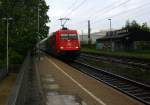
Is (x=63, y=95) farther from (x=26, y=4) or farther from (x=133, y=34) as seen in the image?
(x=133, y=34)

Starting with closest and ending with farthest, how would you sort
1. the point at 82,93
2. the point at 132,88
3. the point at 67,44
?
the point at 82,93 < the point at 132,88 < the point at 67,44

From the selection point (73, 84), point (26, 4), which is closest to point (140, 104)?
point (73, 84)

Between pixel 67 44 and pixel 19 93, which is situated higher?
pixel 67 44

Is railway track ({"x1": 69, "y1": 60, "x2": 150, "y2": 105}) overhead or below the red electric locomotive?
below

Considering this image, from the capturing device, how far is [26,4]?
44781 millimetres

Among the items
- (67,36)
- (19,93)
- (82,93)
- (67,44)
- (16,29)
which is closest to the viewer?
(19,93)

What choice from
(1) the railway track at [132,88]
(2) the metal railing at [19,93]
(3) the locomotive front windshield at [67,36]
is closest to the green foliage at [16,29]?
(3) the locomotive front windshield at [67,36]

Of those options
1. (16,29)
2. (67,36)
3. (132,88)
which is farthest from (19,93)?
(67,36)

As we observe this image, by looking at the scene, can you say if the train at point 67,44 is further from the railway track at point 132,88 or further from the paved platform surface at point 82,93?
the paved platform surface at point 82,93

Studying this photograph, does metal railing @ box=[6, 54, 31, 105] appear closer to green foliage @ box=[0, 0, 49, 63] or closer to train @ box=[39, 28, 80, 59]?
green foliage @ box=[0, 0, 49, 63]

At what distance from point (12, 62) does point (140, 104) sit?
20977 millimetres

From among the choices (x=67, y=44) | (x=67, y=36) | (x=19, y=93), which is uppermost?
(x=67, y=36)

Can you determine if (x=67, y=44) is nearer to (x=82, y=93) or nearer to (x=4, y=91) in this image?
(x=4, y=91)

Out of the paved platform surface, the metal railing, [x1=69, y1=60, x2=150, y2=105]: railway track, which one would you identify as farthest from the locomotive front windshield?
the metal railing
